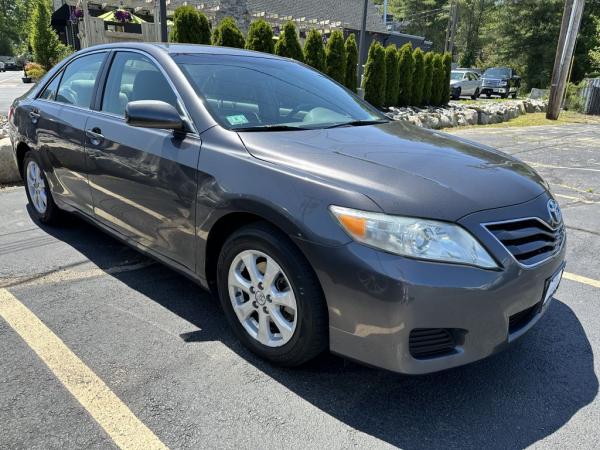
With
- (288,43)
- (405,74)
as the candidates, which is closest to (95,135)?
(288,43)

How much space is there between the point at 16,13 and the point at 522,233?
312ft

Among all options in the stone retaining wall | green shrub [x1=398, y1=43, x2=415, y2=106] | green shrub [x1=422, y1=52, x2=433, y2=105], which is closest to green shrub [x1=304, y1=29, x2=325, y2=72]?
the stone retaining wall

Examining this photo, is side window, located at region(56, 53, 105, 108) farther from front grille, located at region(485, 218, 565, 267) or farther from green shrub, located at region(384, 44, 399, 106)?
green shrub, located at region(384, 44, 399, 106)

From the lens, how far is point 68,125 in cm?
386

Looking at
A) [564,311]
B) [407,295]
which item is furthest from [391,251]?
[564,311]

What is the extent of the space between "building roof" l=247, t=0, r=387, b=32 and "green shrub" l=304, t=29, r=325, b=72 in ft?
54.9

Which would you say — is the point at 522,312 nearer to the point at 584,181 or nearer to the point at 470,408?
the point at 470,408

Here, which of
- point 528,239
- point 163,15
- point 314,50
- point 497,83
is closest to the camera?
point 528,239

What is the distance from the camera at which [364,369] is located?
267 cm

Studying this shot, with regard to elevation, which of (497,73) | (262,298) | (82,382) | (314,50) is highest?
(314,50)

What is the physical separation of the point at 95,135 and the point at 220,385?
6.65 feet

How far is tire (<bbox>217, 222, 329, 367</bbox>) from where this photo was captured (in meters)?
2.29

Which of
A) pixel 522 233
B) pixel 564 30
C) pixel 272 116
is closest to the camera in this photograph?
pixel 522 233

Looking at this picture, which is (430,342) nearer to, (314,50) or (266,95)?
(266,95)
